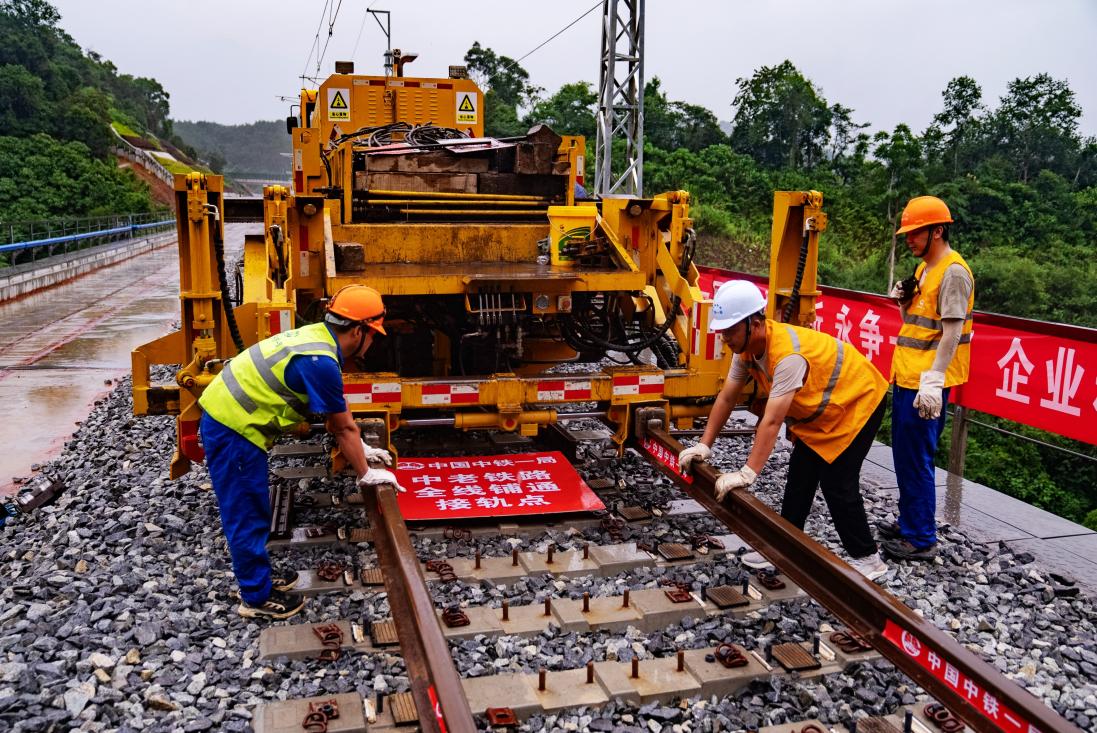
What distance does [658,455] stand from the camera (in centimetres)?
531

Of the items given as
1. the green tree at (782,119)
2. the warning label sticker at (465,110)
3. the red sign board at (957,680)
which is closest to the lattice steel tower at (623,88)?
the warning label sticker at (465,110)

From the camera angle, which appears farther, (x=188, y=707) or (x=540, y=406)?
(x=540, y=406)

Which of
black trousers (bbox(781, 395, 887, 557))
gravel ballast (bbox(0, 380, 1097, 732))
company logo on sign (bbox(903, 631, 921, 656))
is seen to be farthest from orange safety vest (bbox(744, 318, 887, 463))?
company logo on sign (bbox(903, 631, 921, 656))

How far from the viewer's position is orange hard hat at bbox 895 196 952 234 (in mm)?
4793

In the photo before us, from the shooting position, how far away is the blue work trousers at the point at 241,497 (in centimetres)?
407

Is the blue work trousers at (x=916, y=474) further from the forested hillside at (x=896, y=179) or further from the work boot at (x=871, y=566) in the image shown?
the forested hillside at (x=896, y=179)

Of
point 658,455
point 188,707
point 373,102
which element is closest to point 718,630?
point 658,455

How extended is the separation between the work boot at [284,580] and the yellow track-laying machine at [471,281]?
1024 millimetres

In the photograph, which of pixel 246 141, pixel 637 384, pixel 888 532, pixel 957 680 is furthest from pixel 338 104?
pixel 246 141

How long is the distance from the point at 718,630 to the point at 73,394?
7.53 m

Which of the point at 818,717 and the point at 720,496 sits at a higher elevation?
the point at 720,496

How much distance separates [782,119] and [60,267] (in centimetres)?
2675

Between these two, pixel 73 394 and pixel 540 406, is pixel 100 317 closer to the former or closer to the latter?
pixel 73 394

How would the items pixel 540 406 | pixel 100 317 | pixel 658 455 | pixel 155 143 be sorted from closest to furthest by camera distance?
pixel 658 455 < pixel 540 406 < pixel 100 317 < pixel 155 143
